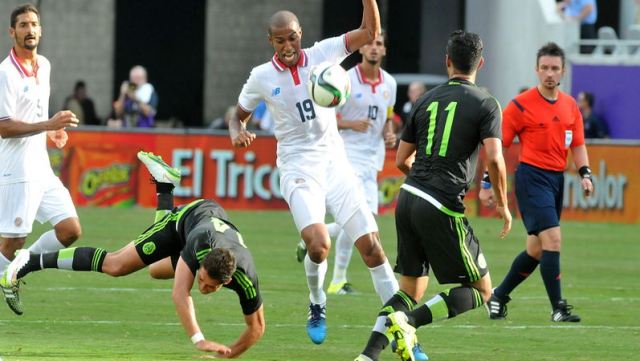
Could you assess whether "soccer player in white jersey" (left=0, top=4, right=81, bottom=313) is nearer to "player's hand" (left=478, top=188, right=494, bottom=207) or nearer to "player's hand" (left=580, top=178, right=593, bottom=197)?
"player's hand" (left=478, top=188, right=494, bottom=207)

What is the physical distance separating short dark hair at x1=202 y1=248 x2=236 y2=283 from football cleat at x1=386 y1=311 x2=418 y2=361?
3.58ft

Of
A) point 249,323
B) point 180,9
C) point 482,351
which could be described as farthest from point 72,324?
point 180,9

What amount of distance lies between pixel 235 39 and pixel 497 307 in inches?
913

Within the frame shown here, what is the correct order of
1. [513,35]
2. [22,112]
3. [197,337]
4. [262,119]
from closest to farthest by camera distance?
[197,337] < [22,112] < [262,119] < [513,35]

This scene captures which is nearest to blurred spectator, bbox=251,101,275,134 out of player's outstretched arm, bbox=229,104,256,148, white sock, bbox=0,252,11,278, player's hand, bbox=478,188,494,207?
white sock, bbox=0,252,11,278

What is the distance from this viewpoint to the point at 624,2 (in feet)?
105

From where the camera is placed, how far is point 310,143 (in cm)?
→ 1209

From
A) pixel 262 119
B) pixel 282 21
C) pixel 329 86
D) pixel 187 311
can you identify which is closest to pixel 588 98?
pixel 262 119

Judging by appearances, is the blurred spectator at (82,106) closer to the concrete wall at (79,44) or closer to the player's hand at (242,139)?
the concrete wall at (79,44)

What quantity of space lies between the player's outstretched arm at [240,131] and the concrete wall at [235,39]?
927 inches

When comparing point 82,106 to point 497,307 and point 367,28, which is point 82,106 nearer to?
point 497,307

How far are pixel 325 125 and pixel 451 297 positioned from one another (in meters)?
2.47

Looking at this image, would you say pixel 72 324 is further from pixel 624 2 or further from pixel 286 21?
pixel 624 2

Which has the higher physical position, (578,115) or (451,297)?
(578,115)
